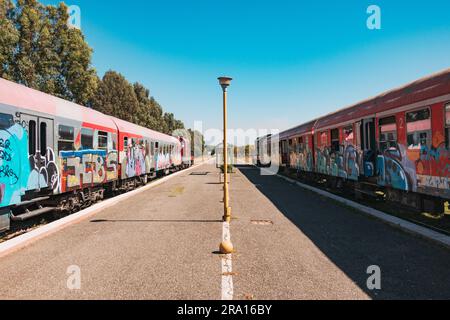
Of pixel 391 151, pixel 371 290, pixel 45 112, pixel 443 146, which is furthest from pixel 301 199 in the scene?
pixel 45 112

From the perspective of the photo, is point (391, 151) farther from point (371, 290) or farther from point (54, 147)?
point (54, 147)

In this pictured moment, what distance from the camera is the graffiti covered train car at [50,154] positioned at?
716cm

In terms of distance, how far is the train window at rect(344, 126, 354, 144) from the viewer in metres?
12.7

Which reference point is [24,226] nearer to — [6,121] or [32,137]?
[32,137]

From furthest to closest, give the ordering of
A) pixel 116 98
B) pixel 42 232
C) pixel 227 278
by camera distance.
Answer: pixel 116 98 → pixel 42 232 → pixel 227 278

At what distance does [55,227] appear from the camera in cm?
818

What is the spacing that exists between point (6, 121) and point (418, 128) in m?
9.69

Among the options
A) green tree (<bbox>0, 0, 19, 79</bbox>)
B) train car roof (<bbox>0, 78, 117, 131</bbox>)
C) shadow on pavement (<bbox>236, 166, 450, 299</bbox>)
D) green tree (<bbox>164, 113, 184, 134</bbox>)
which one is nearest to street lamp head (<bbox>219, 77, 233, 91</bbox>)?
shadow on pavement (<bbox>236, 166, 450, 299</bbox>)

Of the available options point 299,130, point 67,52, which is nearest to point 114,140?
point 299,130

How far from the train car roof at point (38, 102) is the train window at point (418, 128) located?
963 centimetres

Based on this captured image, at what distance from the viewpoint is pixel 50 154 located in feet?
28.9

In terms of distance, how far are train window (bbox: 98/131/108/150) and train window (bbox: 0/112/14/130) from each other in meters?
5.37

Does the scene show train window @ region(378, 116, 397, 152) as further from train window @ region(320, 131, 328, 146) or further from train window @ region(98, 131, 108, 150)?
train window @ region(98, 131, 108, 150)
